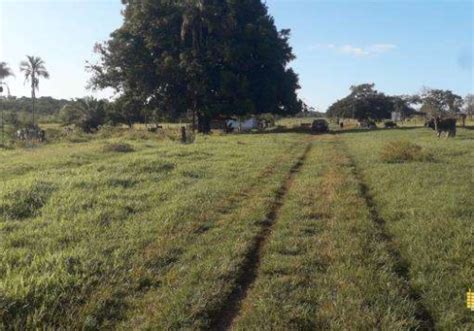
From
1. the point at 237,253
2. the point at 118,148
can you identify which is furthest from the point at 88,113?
the point at 237,253

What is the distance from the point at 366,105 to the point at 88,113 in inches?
2192

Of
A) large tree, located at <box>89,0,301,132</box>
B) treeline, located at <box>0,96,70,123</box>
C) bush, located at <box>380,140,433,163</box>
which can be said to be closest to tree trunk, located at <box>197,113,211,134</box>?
large tree, located at <box>89,0,301,132</box>

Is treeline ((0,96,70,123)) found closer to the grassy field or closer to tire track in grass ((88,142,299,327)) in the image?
tire track in grass ((88,142,299,327))

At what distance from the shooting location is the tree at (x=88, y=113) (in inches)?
2495

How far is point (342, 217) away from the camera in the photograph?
27.3 feet

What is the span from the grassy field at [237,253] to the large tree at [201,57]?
96.2ft

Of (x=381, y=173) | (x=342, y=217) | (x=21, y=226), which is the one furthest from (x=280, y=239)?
(x=381, y=173)

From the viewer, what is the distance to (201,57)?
4109 cm

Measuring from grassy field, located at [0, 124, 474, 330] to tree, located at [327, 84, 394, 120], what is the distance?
87.9 m

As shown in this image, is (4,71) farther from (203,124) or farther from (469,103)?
(469,103)

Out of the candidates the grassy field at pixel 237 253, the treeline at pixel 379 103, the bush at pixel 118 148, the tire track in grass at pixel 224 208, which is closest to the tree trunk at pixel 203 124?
the bush at pixel 118 148

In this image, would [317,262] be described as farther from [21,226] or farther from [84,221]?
[21,226]

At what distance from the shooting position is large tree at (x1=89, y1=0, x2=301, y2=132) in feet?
134

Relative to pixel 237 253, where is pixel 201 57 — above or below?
above
